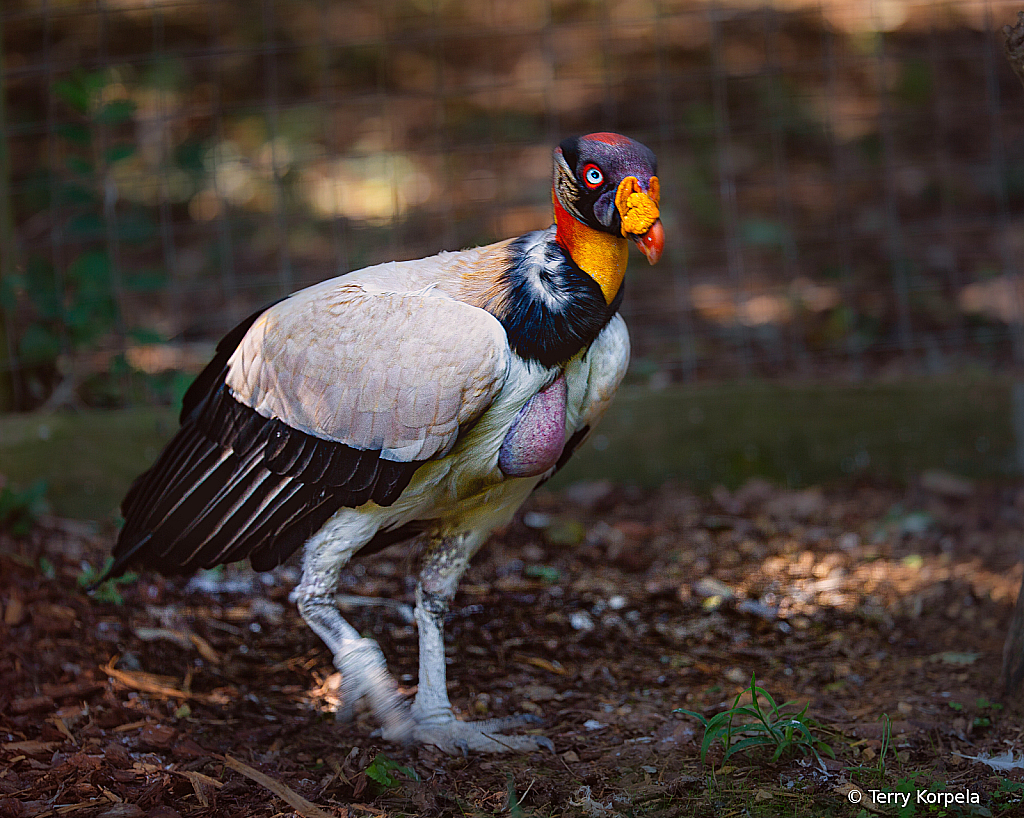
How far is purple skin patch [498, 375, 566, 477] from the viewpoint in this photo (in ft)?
7.88

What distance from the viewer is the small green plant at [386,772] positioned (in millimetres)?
2309

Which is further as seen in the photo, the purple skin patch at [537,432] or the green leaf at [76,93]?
the green leaf at [76,93]

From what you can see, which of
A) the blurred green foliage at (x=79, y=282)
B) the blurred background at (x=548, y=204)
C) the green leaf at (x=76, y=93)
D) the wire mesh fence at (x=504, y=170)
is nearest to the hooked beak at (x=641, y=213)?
the blurred background at (x=548, y=204)

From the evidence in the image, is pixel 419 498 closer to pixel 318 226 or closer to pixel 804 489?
pixel 804 489

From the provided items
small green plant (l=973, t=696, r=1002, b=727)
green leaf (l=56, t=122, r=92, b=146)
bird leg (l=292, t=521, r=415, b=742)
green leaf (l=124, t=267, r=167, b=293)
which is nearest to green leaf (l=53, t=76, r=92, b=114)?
green leaf (l=56, t=122, r=92, b=146)

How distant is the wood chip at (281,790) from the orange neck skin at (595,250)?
1.36m

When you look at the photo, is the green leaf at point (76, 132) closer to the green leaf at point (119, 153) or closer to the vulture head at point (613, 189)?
the green leaf at point (119, 153)

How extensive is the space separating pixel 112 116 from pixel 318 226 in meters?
2.32

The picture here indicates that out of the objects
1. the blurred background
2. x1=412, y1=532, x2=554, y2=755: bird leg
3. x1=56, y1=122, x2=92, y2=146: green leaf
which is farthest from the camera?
the blurred background

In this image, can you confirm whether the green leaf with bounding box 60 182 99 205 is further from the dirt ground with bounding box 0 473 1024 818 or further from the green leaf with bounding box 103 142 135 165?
the dirt ground with bounding box 0 473 1024 818

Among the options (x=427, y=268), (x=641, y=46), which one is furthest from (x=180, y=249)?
(x=427, y=268)

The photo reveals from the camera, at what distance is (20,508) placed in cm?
380

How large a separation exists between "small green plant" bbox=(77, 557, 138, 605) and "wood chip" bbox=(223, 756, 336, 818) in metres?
1.03
